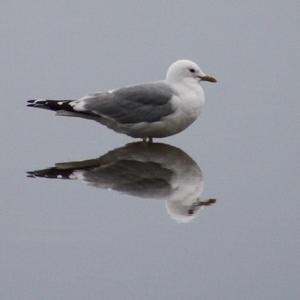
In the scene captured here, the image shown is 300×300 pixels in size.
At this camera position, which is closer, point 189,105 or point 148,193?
point 148,193

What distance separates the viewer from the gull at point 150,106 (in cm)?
723

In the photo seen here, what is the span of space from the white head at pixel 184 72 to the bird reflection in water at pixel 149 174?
530mm

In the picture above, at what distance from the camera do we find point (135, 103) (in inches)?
290

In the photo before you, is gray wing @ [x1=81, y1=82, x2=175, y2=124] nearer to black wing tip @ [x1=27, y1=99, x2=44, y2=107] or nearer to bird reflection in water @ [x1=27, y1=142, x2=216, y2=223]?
bird reflection in water @ [x1=27, y1=142, x2=216, y2=223]

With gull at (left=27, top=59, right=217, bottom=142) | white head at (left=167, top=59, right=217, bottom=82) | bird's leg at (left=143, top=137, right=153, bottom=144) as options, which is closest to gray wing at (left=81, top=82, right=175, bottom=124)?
gull at (left=27, top=59, right=217, bottom=142)

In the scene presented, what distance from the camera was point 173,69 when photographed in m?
7.45

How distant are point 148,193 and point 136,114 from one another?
1.22 m

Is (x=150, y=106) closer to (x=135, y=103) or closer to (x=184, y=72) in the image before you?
(x=135, y=103)

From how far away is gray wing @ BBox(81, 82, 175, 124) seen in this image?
7246 mm

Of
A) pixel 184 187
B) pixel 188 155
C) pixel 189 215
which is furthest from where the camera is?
pixel 188 155

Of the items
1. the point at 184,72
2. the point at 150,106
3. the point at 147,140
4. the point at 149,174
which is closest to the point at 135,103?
the point at 150,106

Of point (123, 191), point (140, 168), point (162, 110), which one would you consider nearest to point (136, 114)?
point (162, 110)

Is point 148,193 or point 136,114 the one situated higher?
point 136,114

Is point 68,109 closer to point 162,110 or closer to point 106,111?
point 106,111
